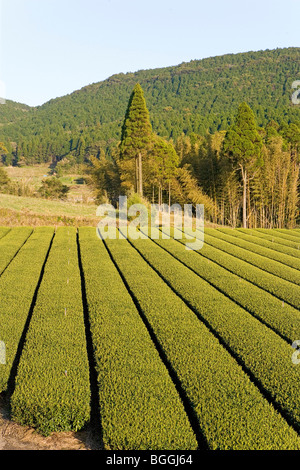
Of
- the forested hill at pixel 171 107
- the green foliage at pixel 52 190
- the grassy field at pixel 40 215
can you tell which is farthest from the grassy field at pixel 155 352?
the forested hill at pixel 171 107

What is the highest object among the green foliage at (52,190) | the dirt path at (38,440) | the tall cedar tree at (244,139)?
the tall cedar tree at (244,139)

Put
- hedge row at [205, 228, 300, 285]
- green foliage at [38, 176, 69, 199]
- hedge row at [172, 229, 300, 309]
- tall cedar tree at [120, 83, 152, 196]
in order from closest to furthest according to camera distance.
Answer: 1. hedge row at [172, 229, 300, 309]
2. hedge row at [205, 228, 300, 285]
3. tall cedar tree at [120, 83, 152, 196]
4. green foliage at [38, 176, 69, 199]

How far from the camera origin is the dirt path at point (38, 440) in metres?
5.38

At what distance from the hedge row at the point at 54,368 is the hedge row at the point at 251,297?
16.0ft

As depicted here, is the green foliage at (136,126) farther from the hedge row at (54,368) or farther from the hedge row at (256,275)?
the hedge row at (54,368)

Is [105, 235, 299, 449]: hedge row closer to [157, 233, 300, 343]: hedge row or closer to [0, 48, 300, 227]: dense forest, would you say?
[157, 233, 300, 343]: hedge row

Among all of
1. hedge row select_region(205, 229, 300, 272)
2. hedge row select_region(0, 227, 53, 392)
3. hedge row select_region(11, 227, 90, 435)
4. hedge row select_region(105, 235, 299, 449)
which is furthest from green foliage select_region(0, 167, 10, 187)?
hedge row select_region(105, 235, 299, 449)

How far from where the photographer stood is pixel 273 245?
20.3 m

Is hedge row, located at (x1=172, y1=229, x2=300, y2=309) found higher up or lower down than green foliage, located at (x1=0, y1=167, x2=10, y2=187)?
lower down

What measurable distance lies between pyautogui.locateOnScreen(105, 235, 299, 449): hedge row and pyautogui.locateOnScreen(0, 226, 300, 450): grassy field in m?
0.02

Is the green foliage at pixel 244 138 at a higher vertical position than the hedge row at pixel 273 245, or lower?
higher

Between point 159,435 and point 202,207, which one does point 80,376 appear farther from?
point 202,207

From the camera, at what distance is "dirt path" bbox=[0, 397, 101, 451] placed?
5375 mm

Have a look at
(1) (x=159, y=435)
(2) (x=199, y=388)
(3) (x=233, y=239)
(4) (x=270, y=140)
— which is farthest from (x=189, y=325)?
(4) (x=270, y=140)
